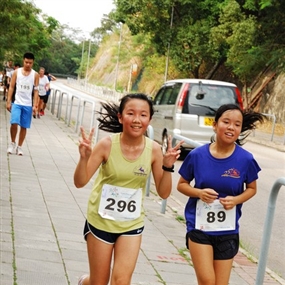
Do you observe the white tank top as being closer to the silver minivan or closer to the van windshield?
the silver minivan

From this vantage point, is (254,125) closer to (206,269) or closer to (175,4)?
(206,269)

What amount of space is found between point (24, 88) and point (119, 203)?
8060 mm

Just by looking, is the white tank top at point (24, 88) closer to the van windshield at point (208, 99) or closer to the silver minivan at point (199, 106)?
the silver minivan at point (199, 106)

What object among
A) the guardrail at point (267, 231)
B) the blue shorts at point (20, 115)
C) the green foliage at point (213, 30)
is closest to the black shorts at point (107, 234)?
the guardrail at point (267, 231)

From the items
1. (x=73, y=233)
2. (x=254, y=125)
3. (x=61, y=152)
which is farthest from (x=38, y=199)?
(x=61, y=152)

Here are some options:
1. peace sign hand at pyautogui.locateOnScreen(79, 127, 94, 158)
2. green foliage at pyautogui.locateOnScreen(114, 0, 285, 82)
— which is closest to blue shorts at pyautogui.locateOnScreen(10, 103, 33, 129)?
peace sign hand at pyautogui.locateOnScreen(79, 127, 94, 158)

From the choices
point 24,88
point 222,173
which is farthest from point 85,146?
point 24,88

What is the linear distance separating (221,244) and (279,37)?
118 ft

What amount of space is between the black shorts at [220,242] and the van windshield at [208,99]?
1124cm

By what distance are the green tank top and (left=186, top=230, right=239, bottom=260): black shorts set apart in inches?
16.5

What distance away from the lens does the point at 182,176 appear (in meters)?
5.00

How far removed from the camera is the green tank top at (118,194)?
4.54 metres

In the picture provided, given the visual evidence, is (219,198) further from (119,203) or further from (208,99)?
(208,99)

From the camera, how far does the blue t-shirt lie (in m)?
4.79
